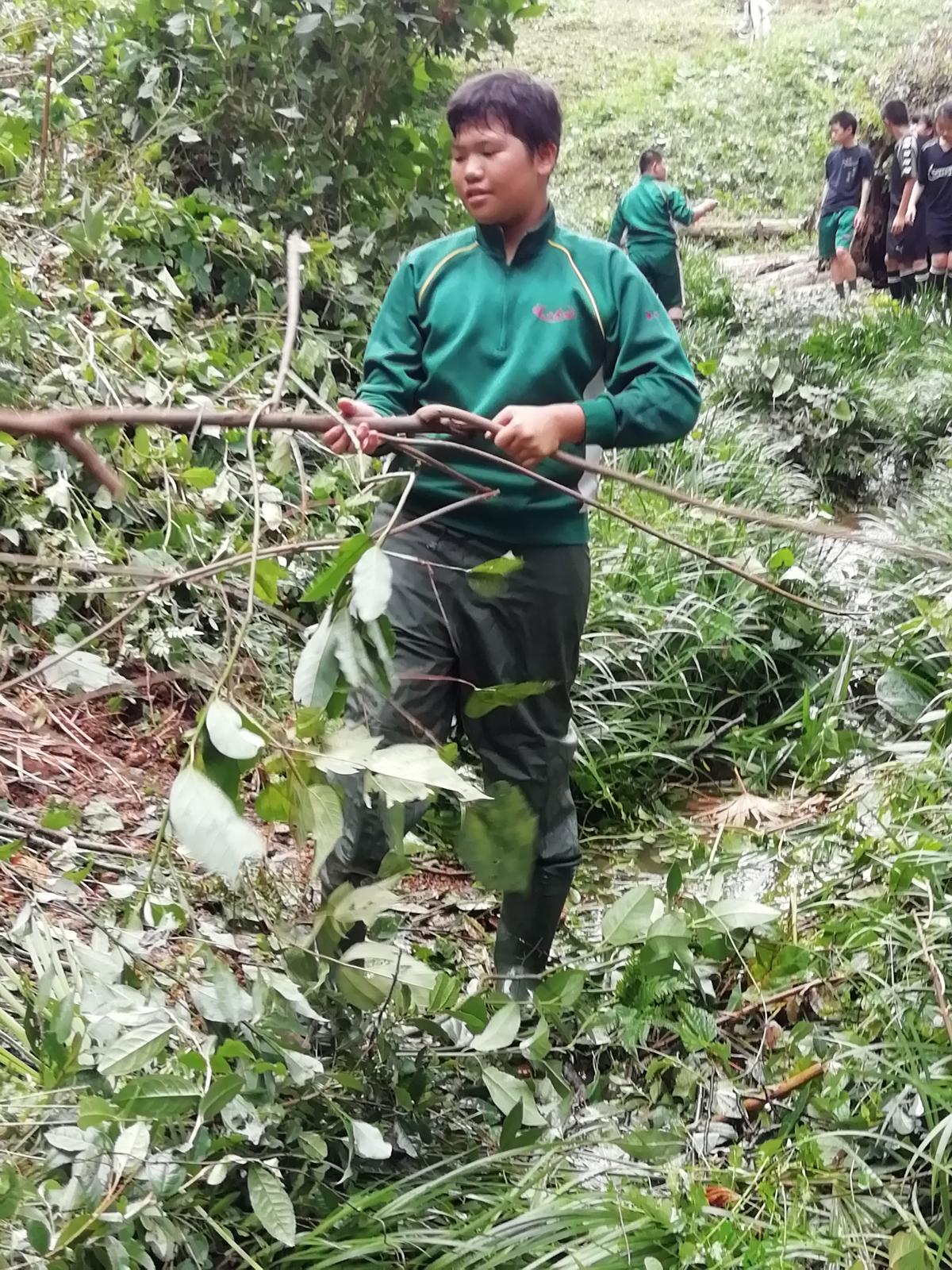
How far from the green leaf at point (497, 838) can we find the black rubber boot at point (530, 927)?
59 cm

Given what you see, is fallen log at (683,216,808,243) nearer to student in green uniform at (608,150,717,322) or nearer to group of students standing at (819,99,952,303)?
group of students standing at (819,99,952,303)

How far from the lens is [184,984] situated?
1.33 meters

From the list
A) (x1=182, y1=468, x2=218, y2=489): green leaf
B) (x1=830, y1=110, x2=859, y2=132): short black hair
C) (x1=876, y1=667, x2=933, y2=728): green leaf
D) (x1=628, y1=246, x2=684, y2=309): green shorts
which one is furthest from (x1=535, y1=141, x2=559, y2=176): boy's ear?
(x1=830, y1=110, x2=859, y2=132): short black hair

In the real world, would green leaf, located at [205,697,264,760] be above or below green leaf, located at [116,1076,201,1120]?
above

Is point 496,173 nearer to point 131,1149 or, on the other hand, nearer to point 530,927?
point 530,927

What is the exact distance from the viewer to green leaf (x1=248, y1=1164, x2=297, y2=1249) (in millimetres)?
1083

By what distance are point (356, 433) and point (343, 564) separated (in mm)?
111

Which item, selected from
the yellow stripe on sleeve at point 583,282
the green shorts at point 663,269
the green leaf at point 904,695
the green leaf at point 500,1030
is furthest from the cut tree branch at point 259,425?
the green shorts at point 663,269

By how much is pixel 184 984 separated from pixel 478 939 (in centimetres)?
77

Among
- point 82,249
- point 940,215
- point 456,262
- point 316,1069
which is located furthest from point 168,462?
point 940,215

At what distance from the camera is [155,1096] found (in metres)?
1.02

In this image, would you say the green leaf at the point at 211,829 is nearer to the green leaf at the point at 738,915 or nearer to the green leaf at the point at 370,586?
the green leaf at the point at 370,586

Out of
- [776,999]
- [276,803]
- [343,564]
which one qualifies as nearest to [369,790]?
[276,803]

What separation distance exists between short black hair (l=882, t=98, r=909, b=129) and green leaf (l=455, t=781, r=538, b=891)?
20.5 feet
